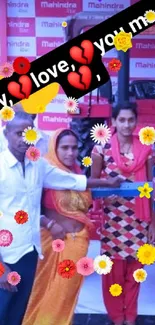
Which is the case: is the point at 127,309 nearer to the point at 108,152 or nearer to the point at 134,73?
the point at 108,152

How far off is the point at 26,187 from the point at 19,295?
58 cm

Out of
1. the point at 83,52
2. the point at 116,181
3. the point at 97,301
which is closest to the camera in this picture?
the point at 83,52

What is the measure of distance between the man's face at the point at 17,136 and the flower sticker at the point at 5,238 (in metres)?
0.41

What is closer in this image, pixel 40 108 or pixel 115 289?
pixel 40 108

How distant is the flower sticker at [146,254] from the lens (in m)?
3.14

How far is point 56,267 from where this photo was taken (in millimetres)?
3168

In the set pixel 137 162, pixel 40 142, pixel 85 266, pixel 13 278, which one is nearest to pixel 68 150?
pixel 40 142

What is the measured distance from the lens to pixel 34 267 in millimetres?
3174

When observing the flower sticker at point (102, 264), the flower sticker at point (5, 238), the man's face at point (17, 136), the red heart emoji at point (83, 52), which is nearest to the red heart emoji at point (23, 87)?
the man's face at point (17, 136)

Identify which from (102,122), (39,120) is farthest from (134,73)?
(39,120)

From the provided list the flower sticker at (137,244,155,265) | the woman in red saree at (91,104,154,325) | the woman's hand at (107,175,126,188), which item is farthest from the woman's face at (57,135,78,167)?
the flower sticker at (137,244,155,265)

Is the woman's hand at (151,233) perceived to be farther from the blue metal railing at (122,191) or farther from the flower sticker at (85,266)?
the flower sticker at (85,266)

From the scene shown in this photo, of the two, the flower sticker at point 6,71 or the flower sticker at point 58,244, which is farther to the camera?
the flower sticker at point 58,244

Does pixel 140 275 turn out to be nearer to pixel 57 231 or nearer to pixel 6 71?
pixel 57 231
